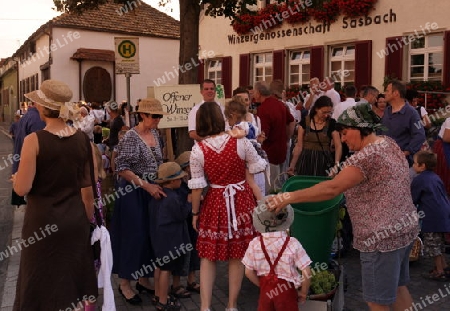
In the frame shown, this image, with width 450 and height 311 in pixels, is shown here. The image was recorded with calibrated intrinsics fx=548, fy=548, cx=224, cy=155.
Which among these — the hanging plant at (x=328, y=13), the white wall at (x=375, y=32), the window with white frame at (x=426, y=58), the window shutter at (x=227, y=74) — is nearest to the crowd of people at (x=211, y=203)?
Answer: the window with white frame at (x=426, y=58)

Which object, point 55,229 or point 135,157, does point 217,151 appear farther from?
point 55,229

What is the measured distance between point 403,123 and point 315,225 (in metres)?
2.58

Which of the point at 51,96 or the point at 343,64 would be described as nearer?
the point at 51,96

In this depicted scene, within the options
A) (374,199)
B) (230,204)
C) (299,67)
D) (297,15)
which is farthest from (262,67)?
(374,199)

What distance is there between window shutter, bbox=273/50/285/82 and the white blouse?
15561mm

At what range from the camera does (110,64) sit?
2977 cm

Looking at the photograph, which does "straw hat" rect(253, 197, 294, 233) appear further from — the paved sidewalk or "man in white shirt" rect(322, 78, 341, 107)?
"man in white shirt" rect(322, 78, 341, 107)

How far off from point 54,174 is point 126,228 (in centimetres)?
178

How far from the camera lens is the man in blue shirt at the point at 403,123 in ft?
21.9

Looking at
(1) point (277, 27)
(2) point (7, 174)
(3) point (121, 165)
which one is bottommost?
(2) point (7, 174)

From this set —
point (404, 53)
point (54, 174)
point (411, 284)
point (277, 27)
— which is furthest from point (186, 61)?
point (277, 27)

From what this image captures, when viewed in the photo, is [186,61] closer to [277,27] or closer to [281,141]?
[281,141]

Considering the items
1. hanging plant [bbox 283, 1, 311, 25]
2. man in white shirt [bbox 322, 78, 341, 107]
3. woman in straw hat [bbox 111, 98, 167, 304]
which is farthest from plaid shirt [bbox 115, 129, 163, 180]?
hanging plant [bbox 283, 1, 311, 25]

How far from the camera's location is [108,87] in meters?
29.6
